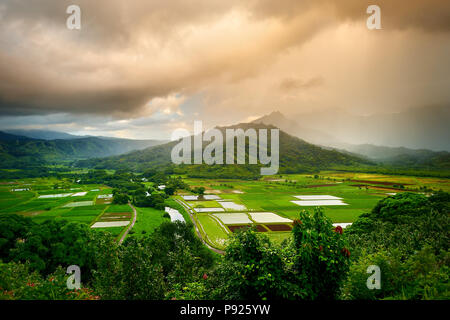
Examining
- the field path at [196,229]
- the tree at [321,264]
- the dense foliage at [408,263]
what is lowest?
the field path at [196,229]

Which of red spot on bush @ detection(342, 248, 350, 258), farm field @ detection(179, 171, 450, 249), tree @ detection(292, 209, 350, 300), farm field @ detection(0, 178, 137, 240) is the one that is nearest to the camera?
tree @ detection(292, 209, 350, 300)

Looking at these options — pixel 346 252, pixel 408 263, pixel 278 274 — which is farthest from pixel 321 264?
pixel 408 263

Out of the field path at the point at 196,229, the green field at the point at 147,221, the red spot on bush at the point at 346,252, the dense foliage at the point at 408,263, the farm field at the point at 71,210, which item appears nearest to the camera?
the red spot on bush at the point at 346,252

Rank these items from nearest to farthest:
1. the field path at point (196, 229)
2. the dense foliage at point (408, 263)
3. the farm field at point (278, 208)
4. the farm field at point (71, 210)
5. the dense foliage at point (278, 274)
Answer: the dense foliage at point (278, 274) < the dense foliage at point (408, 263) < the field path at point (196, 229) < the farm field at point (278, 208) < the farm field at point (71, 210)

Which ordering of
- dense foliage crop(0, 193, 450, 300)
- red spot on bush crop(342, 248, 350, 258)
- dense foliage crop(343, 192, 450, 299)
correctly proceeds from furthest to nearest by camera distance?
1. dense foliage crop(343, 192, 450, 299)
2. red spot on bush crop(342, 248, 350, 258)
3. dense foliage crop(0, 193, 450, 300)

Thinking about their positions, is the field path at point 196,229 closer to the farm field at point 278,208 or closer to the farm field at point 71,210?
the farm field at point 278,208

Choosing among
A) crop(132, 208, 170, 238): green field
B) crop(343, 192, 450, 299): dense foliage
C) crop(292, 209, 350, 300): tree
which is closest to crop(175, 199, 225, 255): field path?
crop(132, 208, 170, 238): green field

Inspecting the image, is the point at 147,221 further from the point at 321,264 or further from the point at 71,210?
the point at 321,264

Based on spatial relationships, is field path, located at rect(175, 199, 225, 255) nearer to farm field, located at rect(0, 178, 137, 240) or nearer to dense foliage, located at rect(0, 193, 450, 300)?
farm field, located at rect(0, 178, 137, 240)

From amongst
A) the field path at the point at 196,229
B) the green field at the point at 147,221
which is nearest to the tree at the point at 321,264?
the field path at the point at 196,229

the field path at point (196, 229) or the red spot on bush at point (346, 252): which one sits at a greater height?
the red spot on bush at point (346, 252)
